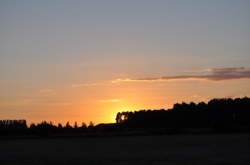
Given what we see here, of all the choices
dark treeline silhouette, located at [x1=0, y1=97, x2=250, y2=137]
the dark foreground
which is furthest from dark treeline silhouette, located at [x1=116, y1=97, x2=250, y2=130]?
the dark foreground

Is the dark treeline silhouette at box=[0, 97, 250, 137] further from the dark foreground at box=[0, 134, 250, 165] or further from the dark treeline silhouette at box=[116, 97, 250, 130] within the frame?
the dark foreground at box=[0, 134, 250, 165]

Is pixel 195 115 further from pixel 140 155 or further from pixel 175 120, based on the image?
pixel 140 155

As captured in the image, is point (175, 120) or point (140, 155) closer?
point (140, 155)

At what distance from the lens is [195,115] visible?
148 m

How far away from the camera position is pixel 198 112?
149m

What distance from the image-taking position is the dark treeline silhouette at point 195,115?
13438 centimetres

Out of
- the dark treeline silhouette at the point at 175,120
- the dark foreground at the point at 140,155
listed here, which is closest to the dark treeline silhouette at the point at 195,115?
the dark treeline silhouette at the point at 175,120

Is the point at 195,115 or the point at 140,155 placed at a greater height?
the point at 195,115

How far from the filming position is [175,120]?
14825 cm

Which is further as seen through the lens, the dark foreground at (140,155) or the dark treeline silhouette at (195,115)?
the dark treeline silhouette at (195,115)

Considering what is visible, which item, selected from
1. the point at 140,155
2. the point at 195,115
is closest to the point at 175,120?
the point at 195,115

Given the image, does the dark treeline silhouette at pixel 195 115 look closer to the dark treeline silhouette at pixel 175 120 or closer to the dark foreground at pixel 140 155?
the dark treeline silhouette at pixel 175 120

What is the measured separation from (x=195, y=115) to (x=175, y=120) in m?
6.34

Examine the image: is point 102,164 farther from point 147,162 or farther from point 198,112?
Result: point 198,112
